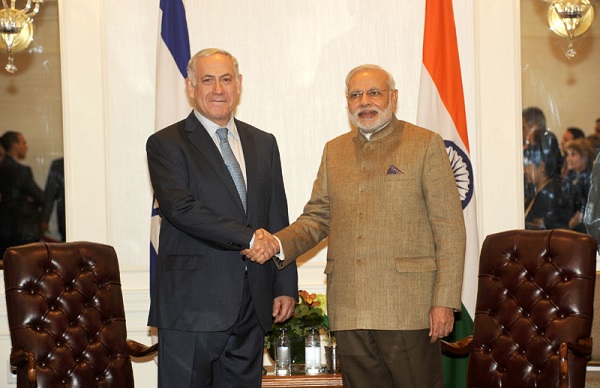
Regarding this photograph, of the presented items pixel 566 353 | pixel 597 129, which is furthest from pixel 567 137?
pixel 566 353

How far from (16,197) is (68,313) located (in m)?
1.66

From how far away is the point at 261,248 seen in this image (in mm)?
3459

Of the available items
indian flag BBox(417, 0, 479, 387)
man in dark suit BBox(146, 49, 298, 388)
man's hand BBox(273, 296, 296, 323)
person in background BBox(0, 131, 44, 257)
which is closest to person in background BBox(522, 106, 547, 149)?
indian flag BBox(417, 0, 479, 387)

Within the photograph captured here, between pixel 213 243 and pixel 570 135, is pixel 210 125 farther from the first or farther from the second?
pixel 570 135

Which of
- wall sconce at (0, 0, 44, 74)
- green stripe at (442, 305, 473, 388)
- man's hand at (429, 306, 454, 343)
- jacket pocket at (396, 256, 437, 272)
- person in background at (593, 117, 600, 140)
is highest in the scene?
wall sconce at (0, 0, 44, 74)

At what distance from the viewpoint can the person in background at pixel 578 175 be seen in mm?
5473

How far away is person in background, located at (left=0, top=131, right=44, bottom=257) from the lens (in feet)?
17.9

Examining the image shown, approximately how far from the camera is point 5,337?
5336 mm

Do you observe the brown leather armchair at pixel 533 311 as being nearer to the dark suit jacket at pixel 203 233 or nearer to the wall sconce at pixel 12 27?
the dark suit jacket at pixel 203 233

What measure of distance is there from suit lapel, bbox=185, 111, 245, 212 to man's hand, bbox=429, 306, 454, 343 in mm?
946

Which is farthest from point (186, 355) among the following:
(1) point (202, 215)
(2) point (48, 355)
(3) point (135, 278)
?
(3) point (135, 278)

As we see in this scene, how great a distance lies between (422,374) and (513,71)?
2648 mm

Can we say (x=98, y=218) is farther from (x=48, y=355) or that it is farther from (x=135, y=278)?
(x=48, y=355)

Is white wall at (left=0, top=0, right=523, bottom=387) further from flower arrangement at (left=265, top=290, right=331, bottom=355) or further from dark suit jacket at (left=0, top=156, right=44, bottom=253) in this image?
flower arrangement at (left=265, top=290, right=331, bottom=355)
